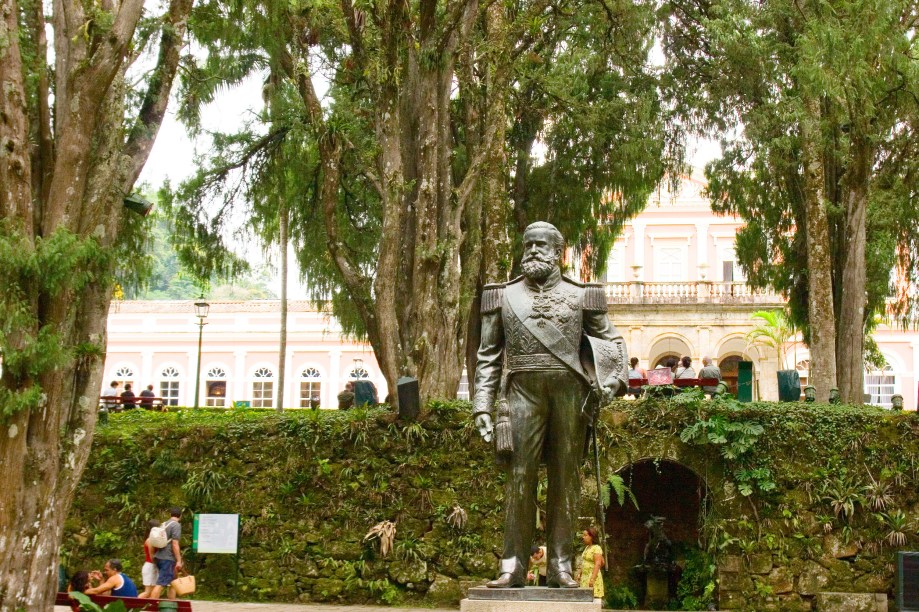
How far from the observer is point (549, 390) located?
300 inches

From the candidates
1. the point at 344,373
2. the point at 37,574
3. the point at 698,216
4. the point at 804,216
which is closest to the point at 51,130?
the point at 37,574

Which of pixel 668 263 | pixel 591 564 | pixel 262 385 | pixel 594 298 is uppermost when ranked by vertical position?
pixel 668 263

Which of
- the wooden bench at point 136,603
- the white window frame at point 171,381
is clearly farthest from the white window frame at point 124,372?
the wooden bench at point 136,603

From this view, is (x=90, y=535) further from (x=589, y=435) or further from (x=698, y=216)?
(x=698, y=216)

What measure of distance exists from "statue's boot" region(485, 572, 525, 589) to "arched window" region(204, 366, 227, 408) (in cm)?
3479

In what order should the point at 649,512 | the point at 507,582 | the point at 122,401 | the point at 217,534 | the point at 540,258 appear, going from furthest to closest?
1. the point at 122,401
2. the point at 649,512
3. the point at 217,534
4. the point at 540,258
5. the point at 507,582

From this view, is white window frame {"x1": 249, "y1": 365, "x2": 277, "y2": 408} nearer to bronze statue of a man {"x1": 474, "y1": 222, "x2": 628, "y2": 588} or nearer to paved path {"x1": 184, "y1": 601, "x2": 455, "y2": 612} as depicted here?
paved path {"x1": 184, "y1": 601, "x2": 455, "y2": 612}

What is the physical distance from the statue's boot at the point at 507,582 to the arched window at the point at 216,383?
34.8m

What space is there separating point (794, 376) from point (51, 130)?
11.5m

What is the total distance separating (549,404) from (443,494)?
26.2ft

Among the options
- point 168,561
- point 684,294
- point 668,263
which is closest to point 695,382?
point 168,561

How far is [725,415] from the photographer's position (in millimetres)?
15086

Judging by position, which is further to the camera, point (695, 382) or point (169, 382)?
point (169, 382)

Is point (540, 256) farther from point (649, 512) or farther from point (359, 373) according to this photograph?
point (359, 373)
